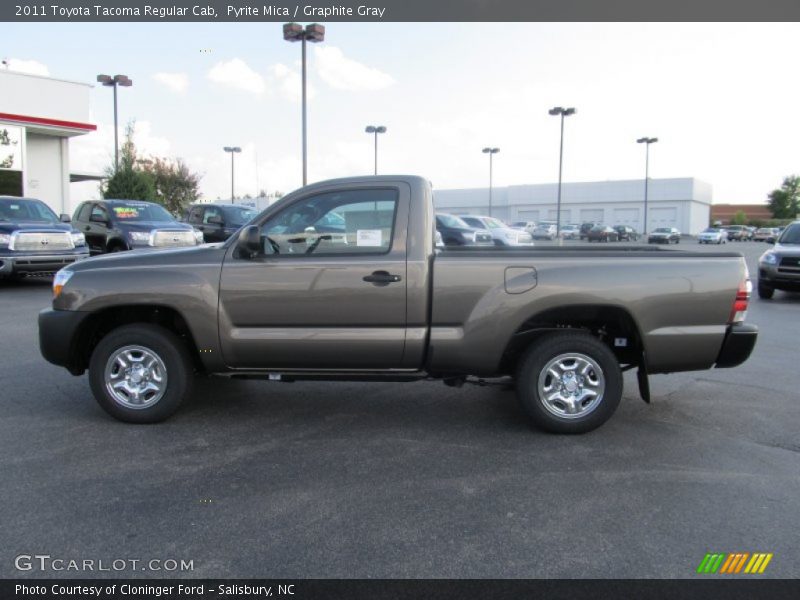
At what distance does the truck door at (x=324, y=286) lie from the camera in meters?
4.82

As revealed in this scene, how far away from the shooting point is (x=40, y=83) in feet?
79.0

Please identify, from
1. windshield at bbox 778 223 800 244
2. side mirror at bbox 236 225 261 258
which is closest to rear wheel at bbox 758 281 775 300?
windshield at bbox 778 223 800 244

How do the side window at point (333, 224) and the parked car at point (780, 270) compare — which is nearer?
the side window at point (333, 224)

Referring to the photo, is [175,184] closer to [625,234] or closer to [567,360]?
[625,234]

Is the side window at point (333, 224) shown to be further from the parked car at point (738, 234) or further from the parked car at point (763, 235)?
the parked car at point (763, 235)

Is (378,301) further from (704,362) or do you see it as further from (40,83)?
(40,83)

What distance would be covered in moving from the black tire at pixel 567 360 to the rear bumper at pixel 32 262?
36.5ft

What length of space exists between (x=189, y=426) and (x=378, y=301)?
175 centimetres

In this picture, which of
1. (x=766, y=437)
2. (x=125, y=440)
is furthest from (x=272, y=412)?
(x=766, y=437)

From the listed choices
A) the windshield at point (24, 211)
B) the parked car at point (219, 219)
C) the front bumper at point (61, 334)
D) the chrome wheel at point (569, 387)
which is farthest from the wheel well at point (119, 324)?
A: the parked car at point (219, 219)

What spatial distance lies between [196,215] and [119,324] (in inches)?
652

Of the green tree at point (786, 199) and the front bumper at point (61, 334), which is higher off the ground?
the green tree at point (786, 199)

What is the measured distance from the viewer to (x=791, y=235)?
559 inches

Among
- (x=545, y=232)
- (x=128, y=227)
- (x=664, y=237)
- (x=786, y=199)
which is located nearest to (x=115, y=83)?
(x=128, y=227)
